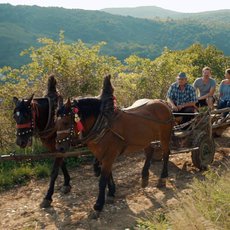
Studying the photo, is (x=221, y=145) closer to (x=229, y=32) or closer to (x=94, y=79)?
(x=94, y=79)

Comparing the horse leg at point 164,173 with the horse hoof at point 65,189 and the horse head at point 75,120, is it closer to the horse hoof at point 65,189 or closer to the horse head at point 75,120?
the horse hoof at point 65,189

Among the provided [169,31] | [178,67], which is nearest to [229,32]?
[169,31]

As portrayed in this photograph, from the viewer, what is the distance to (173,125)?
705 cm

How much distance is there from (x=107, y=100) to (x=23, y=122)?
1.40 meters

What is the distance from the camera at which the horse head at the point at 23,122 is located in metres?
5.77

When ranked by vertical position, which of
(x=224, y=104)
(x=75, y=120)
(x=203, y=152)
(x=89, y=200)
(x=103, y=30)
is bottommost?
(x=89, y=200)

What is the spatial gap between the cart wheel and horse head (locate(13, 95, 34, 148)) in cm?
346

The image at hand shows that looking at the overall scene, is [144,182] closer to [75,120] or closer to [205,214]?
[75,120]

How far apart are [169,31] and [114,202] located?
16547cm

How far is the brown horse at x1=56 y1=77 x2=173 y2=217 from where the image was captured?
5.38m

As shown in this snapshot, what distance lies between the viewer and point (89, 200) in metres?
6.34

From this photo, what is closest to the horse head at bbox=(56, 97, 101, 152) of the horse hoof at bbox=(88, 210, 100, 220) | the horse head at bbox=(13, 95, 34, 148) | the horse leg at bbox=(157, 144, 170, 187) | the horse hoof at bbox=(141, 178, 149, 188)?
the horse head at bbox=(13, 95, 34, 148)

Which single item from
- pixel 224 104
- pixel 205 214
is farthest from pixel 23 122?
pixel 224 104

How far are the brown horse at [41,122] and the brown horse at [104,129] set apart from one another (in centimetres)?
74
